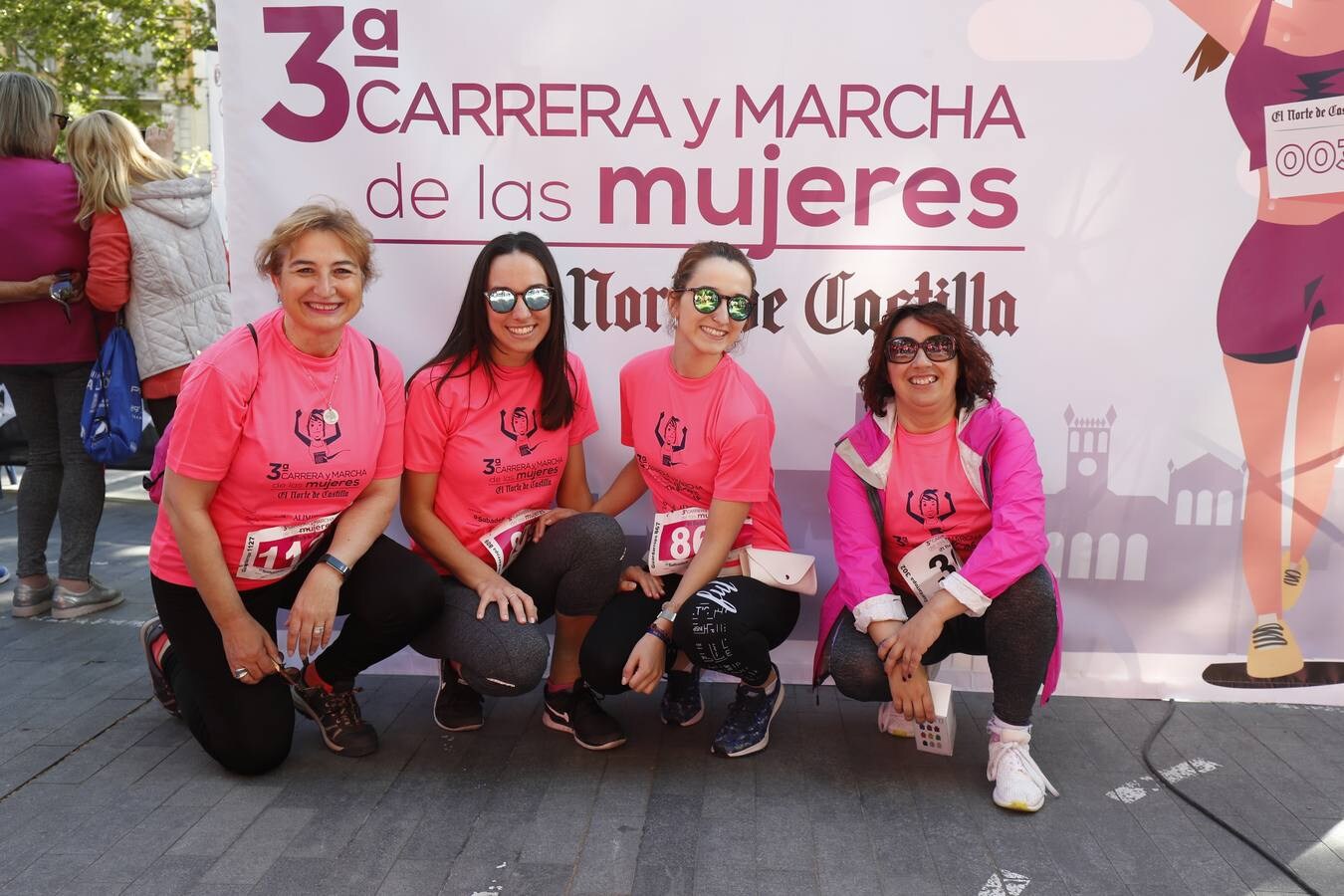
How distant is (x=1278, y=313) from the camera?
3084mm

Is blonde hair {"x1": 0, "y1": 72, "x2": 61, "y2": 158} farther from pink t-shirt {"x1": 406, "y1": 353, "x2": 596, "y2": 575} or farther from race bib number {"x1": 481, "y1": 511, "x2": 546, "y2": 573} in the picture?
race bib number {"x1": 481, "y1": 511, "x2": 546, "y2": 573}

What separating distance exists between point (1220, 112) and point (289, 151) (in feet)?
8.89

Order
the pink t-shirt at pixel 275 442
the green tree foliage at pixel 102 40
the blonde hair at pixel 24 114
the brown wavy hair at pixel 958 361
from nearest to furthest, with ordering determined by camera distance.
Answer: the pink t-shirt at pixel 275 442 → the brown wavy hair at pixel 958 361 → the blonde hair at pixel 24 114 → the green tree foliage at pixel 102 40

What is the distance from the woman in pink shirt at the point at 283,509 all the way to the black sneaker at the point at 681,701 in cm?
73

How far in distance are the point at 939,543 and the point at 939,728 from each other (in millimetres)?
477

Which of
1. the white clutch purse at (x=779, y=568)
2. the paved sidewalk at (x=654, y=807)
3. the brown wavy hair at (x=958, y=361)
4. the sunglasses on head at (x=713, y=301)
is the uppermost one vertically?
the sunglasses on head at (x=713, y=301)

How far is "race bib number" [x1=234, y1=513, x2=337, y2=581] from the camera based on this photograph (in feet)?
8.45

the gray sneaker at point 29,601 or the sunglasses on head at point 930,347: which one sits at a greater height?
the sunglasses on head at point 930,347

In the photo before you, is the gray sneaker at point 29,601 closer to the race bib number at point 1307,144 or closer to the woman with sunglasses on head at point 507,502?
the woman with sunglasses on head at point 507,502

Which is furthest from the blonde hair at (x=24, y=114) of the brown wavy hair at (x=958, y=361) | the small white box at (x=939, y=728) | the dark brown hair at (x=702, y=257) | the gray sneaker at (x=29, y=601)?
the small white box at (x=939, y=728)

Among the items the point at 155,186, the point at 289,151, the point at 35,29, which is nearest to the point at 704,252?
the point at 289,151

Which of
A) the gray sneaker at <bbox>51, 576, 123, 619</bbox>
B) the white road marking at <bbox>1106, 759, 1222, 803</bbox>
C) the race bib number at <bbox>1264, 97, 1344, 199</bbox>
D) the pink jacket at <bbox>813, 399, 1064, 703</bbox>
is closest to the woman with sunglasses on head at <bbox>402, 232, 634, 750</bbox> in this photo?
the pink jacket at <bbox>813, 399, 1064, 703</bbox>

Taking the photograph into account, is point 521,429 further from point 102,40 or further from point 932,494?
point 102,40

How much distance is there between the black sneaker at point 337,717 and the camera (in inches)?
109
